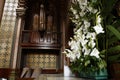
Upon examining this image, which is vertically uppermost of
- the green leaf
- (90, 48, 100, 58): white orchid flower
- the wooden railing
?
the wooden railing

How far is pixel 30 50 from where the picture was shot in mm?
5062

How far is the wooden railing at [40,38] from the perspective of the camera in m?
4.91

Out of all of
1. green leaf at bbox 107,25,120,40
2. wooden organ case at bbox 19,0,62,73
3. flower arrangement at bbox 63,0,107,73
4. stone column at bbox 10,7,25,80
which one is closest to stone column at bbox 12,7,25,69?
stone column at bbox 10,7,25,80

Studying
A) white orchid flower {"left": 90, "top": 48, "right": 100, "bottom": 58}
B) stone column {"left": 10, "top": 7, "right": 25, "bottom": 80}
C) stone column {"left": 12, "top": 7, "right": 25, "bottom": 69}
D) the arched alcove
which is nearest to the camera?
white orchid flower {"left": 90, "top": 48, "right": 100, "bottom": 58}

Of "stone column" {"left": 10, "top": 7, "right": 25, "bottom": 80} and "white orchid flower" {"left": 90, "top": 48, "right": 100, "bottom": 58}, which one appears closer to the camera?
"white orchid flower" {"left": 90, "top": 48, "right": 100, "bottom": 58}

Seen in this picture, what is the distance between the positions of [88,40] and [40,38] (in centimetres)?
378

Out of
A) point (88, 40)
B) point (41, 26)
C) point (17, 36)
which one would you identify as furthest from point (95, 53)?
point (17, 36)

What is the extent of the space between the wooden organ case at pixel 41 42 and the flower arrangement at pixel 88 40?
3426 mm

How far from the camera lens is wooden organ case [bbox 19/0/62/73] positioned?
489 centimetres

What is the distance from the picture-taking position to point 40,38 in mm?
4973

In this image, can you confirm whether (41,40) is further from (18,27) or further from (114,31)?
(114,31)

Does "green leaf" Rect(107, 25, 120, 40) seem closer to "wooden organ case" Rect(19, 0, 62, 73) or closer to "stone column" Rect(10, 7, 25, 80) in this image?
"stone column" Rect(10, 7, 25, 80)

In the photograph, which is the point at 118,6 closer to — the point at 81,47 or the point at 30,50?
the point at 81,47

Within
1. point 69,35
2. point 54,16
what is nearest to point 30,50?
point 54,16
